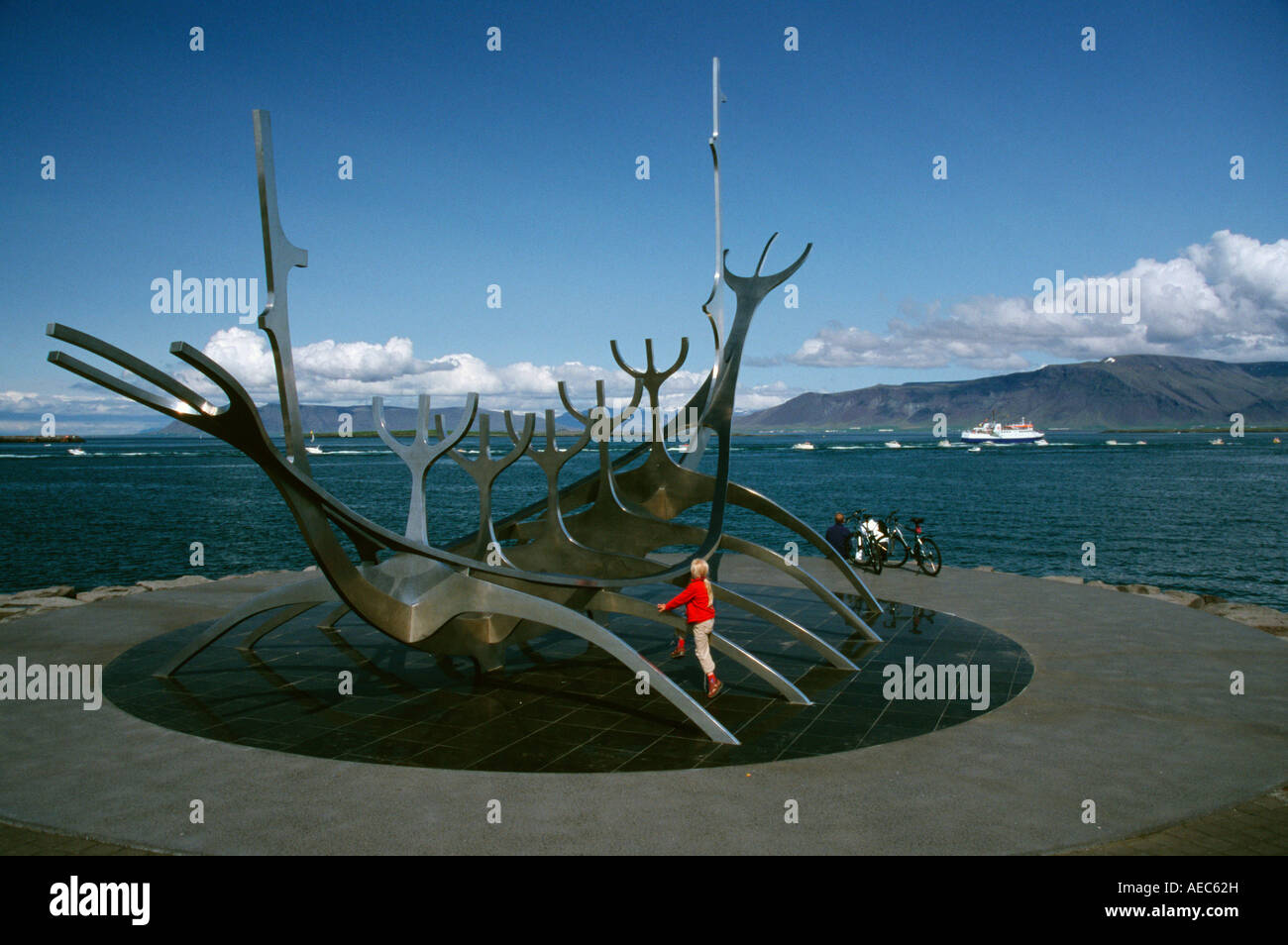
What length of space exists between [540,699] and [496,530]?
11.5 feet

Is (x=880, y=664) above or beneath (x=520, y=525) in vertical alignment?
beneath

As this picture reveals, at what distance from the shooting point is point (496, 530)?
13.5 m

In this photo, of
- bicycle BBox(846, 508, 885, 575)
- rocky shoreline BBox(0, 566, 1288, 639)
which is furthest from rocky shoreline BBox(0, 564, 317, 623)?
bicycle BBox(846, 508, 885, 575)

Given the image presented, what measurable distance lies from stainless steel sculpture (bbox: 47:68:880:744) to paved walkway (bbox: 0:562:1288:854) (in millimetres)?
1673

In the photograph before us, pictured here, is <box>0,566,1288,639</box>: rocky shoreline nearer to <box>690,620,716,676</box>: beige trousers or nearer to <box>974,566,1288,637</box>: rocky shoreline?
<box>974,566,1288,637</box>: rocky shoreline

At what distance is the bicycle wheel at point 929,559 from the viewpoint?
18.7 metres

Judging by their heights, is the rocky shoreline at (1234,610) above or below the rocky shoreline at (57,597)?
below

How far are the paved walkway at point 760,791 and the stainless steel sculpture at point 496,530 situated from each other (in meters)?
1.67

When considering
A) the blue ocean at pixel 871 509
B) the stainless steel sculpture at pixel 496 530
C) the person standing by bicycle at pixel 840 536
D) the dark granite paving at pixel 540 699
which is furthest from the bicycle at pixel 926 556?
the blue ocean at pixel 871 509

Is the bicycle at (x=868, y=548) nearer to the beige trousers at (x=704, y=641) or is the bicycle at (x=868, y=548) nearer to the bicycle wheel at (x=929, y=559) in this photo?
the bicycle wheel at (x=929, y=559)

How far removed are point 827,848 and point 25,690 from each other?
31.3 feet

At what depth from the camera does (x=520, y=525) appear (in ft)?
44.2
